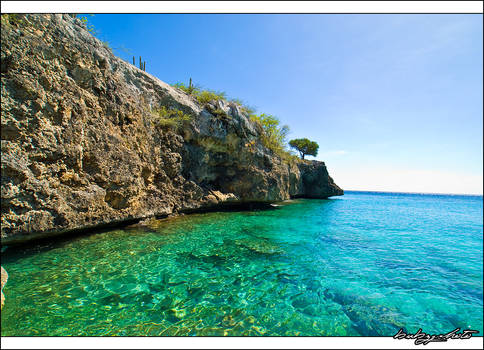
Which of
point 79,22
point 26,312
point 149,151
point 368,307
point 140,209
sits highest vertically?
point 79,22

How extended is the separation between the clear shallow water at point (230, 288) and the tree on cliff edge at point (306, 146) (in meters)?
35.0

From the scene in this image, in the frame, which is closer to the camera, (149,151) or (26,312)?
(26,312)

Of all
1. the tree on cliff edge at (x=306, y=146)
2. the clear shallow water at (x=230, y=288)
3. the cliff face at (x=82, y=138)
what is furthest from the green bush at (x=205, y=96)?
the tree on cliff edge at (x=306, y=146)

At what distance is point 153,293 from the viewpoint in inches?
142

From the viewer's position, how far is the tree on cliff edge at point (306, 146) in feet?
132

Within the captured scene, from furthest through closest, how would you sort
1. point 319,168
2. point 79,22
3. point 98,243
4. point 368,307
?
1. point 319,168
2. point 79,22
3. point 98,243
4. point 368,307

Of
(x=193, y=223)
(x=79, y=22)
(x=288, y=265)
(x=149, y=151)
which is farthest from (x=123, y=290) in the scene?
(x=79, y=22)

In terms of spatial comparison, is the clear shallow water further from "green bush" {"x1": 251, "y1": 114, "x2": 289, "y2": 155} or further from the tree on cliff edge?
the tree on cliff edge

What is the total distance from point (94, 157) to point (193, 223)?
4.79m

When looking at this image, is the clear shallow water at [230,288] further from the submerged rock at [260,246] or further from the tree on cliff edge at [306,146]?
the tree on cliff edge at [306,146]

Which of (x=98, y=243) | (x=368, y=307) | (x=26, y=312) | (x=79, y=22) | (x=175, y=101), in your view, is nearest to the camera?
(x=26, y=312)

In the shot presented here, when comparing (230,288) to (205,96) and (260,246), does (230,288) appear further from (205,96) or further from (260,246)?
(205,96)

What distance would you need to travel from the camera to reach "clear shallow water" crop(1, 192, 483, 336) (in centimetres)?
286

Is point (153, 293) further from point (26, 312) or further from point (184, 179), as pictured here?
point (184, 179)
